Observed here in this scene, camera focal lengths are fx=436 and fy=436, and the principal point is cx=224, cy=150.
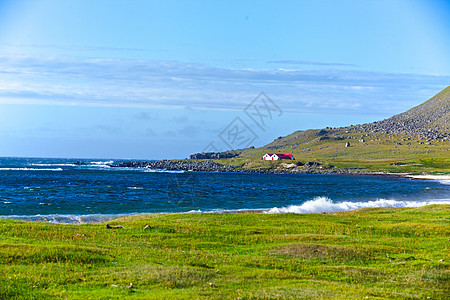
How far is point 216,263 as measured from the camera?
21109 millimetres

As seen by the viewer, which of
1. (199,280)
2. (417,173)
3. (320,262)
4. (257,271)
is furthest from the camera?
(417,173)

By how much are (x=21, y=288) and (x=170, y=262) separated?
710 cm

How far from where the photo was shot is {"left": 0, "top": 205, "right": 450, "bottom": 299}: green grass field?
1647 centimetres

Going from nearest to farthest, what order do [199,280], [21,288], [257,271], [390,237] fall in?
1. [21,288]
2. [199,280]
3. [257,271]
4. [390,237]

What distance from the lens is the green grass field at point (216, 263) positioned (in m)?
16.5

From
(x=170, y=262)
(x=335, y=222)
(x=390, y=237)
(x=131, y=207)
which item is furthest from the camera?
(x=131, y=207)

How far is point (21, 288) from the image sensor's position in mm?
15703

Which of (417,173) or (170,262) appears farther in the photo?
(417,173)

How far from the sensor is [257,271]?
1958cm

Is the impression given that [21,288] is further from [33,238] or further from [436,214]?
[436,214]

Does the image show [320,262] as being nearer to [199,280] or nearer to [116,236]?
[199,280]

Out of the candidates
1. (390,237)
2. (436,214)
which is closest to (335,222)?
(390,237)

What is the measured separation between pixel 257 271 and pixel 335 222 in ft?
71.5

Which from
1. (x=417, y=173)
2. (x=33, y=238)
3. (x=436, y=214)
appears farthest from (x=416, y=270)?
(x=417, y=173)
